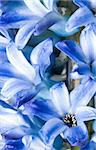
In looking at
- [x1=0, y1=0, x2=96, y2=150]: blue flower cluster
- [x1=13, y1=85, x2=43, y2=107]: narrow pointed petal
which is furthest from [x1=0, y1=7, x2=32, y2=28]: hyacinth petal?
[x1=13, y1=85, x2=43, y2=107]: narrow pointed petal

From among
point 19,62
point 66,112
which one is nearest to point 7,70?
point 19,62

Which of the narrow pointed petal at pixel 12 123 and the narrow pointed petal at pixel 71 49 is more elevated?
the narrow pointed petal at pixel 71 49

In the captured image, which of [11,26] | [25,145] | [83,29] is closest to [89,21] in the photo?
[83,29]

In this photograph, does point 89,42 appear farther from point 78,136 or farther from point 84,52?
point 78,136

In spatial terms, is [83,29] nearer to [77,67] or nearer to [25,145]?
[77,67]

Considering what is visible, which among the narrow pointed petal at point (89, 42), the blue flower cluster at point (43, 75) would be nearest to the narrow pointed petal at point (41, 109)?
the blue flower cluster at point (43, 75)

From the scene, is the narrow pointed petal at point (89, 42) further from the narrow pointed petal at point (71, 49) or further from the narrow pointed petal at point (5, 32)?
the narrow pointed petal at point (5, 32)

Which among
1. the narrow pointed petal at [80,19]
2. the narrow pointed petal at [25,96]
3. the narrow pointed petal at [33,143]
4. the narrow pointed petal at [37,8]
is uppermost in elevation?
the narrow pointed petal at [37,8]
